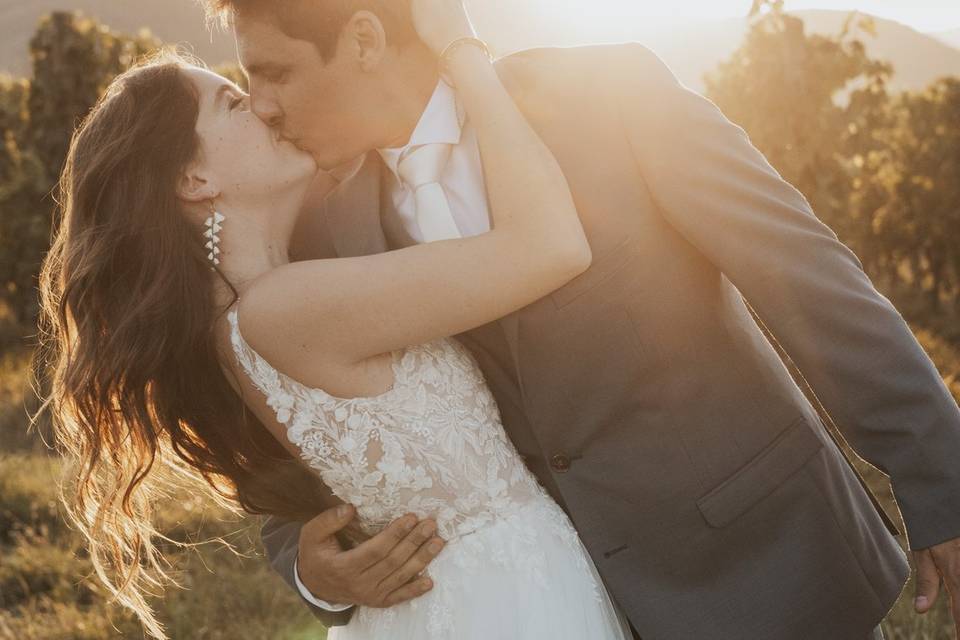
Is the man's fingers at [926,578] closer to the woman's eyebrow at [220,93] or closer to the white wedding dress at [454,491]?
the white wedding dress at [454,491]

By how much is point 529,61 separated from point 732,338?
85cm

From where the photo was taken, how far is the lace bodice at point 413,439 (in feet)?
7.52

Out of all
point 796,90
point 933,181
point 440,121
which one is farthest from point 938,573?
point 933,181

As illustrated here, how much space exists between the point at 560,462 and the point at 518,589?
1.07 feet

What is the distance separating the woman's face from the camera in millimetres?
2445

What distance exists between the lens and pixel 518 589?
7.55 ft

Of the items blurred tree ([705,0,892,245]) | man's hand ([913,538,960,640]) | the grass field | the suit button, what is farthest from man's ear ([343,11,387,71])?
blurred tree ([705,0,892,245])

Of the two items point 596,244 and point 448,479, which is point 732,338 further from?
point 448,479

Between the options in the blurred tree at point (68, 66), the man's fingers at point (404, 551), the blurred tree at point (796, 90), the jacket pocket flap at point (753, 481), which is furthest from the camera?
the blurred tree at point (68, 66)

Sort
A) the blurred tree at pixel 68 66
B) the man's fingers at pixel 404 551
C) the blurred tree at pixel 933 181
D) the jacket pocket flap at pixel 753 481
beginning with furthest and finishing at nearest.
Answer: the blurred tree at pixel 933 181, the blurred tree at pixel 68 66, the man's fingers at pixel 404 551, the jacket pocket flap at pixel 753 481

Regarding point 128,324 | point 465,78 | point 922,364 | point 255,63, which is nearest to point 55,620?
point 128,324

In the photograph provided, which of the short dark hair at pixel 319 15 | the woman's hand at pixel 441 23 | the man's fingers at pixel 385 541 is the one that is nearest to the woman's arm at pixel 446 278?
the woman's hand at pixel 441 23

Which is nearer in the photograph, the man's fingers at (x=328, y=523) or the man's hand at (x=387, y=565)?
the man's hand at (x=387, y=565)

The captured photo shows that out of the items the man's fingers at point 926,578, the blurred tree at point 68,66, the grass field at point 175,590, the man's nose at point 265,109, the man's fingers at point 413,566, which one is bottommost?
the grass field at point 175,590
